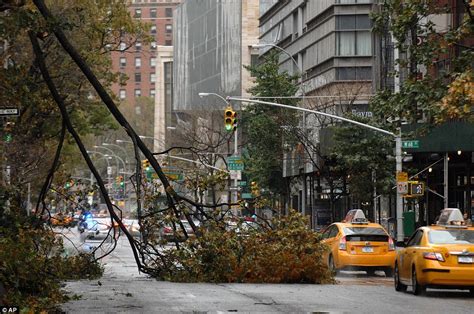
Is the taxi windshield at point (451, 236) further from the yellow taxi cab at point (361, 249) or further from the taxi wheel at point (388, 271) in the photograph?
the taxi wheel at point (388, 271)

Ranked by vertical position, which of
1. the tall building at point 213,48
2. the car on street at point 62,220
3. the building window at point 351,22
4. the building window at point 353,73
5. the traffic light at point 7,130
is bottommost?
the car on street at point 62,220

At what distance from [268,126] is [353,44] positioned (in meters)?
9.44

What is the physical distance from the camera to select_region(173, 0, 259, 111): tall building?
4227 inches

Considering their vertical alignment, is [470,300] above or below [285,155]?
below

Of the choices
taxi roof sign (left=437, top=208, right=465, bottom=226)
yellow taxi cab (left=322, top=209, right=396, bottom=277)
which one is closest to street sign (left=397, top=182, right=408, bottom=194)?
yellow taxi cab (left=322, top=209, right=396, bottom=277)

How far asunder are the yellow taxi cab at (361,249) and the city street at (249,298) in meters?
4.36

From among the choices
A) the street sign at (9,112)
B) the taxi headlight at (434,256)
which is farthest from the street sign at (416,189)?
the street sign at (9,112)

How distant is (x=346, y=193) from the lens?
57.2 metres

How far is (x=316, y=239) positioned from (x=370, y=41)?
46612mm

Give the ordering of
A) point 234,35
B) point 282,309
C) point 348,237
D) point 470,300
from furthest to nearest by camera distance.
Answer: point 234,35
point 348,237
point 470,300
point 282,309

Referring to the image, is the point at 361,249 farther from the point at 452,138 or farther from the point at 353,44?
the point at 353,44

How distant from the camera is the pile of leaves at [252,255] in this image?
23.7m

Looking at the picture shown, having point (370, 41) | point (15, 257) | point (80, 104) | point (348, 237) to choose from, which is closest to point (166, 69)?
point (370, 41)

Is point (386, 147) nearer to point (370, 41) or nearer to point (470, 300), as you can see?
point (370, 41)
